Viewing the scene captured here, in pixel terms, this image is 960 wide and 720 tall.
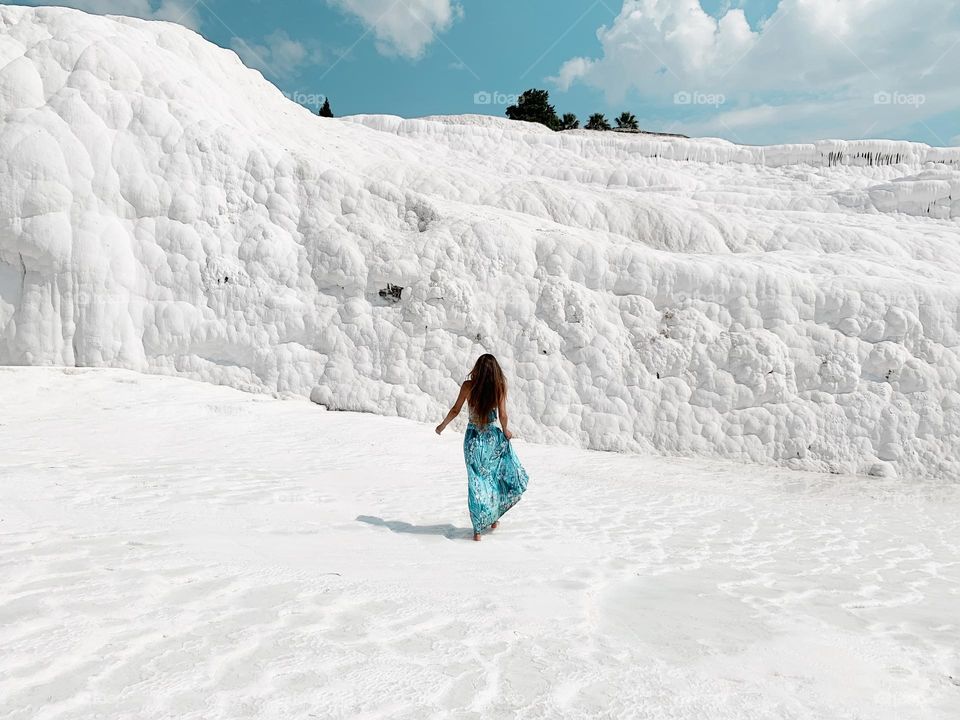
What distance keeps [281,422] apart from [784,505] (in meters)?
6.36

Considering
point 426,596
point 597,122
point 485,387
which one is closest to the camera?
point 426,596

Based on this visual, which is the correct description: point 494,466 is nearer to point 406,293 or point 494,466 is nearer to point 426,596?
point 426,596

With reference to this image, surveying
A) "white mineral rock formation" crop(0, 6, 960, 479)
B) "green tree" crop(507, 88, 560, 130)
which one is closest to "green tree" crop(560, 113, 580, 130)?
"green tree" crop(507, 88, 560, 130)

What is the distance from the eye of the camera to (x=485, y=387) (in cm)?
494

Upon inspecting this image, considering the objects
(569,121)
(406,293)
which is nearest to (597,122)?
(569,121)

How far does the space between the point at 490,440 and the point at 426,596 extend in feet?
6.82

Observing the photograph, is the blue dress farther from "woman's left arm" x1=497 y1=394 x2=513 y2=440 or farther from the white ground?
the white ground

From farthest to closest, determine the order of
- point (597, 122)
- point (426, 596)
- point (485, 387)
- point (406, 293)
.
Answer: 1. point (597, 122)
2. point (406, 293)
3. point (485, 387)
4. point (426, 596)

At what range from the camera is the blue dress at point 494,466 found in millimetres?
4832

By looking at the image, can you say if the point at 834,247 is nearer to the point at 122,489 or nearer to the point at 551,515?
the point at 551,515

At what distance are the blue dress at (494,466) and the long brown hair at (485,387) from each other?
0.07 meters

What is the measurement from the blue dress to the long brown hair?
7 centimetres

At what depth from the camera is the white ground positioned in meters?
2.12

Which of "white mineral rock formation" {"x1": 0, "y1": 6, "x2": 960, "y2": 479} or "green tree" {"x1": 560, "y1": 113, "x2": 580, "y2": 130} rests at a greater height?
"green tree" {"x1": 560, "y1": 113, "x2": 580, "y2": 130}
